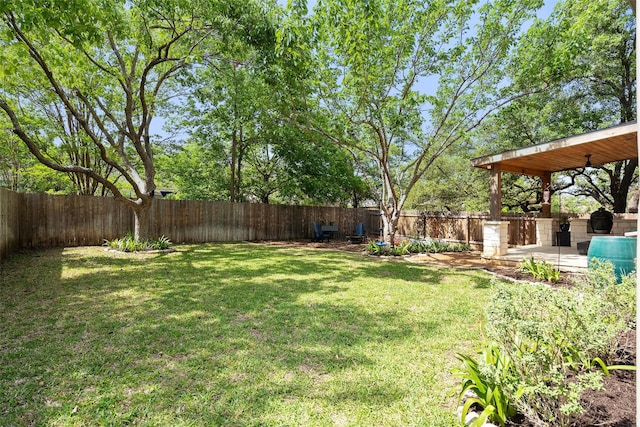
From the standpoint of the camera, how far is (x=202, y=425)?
73.7 inches

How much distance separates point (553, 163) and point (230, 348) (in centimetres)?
986

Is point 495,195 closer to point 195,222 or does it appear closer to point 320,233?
point 320,233

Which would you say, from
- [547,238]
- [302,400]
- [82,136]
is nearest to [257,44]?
[302,400]

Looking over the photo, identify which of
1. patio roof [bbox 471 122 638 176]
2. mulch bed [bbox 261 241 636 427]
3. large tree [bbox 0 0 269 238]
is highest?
large tree [bbox 0 0 269 238]

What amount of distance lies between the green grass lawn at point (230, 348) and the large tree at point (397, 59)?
15.1 feet

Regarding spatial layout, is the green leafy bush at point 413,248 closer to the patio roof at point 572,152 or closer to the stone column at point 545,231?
the stone column at point 545,231

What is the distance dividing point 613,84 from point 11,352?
16.5m

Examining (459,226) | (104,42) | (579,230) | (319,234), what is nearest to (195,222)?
(319,234)

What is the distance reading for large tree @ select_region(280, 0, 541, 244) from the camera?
6527 millimetres

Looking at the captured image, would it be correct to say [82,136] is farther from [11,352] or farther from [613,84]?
[613,84]

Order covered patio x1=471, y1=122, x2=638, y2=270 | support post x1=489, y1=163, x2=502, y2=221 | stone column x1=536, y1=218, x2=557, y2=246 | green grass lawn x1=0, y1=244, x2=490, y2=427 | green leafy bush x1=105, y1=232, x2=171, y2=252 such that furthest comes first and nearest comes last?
1. stone column x1=536, y1=218, x2=557, y2=246
2. green leafy bush x1=105, y1=232, x2=171, y2=252
3. support post x1=489, y1=163, x2=502, y2=221
4. covered patio x1=471, y1=122, x2=638, y2=270
5. green grass lawn x1=0, y1=244, x2=490, y2=427

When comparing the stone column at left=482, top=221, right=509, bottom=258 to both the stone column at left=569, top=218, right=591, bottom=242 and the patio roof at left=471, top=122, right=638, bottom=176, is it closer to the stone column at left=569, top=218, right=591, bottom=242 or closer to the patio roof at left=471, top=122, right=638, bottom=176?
the patio roof at left=471, top=122, right=638, bottom=176

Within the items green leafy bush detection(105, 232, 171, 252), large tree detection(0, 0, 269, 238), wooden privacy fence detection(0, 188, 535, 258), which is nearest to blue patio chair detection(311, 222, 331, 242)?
wooden privacy fence detection(0, 188, 535, 258)

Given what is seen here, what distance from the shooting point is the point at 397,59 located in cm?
794
